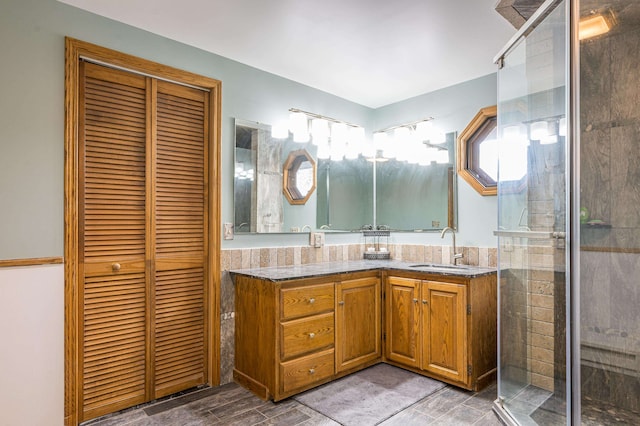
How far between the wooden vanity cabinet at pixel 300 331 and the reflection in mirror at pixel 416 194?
914 millimetres

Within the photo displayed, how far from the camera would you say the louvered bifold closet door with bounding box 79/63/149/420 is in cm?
225

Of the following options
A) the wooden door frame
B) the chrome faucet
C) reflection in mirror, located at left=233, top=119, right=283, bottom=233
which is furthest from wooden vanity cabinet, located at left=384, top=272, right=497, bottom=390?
the wooden door frame

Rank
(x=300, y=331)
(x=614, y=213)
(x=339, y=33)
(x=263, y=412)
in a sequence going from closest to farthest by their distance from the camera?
(x=614, y=213), (x=263, y=412), (x=339, y=33), (x=300, y=331)

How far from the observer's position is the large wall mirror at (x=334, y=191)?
298 cm

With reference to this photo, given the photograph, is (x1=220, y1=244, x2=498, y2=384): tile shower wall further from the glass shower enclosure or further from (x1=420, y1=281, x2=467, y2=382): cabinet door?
the glass shower enclosure

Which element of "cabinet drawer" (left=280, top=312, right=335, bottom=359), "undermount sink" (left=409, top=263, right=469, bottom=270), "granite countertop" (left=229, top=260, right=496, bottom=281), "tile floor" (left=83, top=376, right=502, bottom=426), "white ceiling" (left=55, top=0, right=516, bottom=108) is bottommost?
"tile floor" (left=83, top=376, right=502, bottom=426)

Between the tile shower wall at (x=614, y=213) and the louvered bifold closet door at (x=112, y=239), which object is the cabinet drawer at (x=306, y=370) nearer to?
the louvered bifold closet door at (x=112, y=239)

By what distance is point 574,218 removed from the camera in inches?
61.8

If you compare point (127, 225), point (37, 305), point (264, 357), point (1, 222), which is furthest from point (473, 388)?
point (1, 222)

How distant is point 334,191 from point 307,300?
1.35 meters

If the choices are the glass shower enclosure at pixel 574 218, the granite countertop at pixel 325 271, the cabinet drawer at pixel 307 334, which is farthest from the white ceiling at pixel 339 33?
the cabinet drawer at pixel 307 334

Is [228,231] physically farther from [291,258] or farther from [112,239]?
[112,239]

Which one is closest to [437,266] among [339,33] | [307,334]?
[307,334]

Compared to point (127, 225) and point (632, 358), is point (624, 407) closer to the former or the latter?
point (632, 358)
